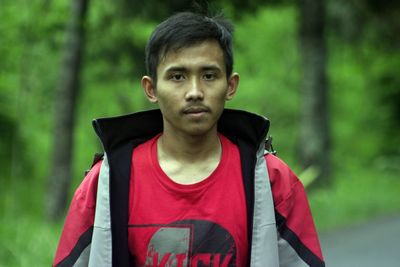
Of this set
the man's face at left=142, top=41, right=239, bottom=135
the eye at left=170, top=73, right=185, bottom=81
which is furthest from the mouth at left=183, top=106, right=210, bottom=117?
the eye at left=170, top=73, right=185, bottom=81

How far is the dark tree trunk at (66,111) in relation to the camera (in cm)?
1191

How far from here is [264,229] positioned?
9.18ft

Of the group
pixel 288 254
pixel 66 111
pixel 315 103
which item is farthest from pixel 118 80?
pixel 288 254

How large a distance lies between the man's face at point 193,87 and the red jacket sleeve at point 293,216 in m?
0.28

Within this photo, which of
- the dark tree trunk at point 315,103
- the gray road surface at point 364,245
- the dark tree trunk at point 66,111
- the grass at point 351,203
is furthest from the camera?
the dark tree trunk at point 315,103

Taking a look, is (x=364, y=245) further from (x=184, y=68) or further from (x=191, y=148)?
(x=184, y=68)

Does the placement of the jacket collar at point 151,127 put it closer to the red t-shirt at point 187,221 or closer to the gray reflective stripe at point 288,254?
the red t-shirt at point 187,221

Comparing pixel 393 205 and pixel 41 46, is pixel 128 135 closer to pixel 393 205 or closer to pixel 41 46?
pixel 41 46

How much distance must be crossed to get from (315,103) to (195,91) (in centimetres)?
1198

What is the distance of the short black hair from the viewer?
294 centimetres

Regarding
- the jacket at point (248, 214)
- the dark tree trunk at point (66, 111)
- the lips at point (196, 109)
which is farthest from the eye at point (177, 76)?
the dark tree trunk at point (66, 111)

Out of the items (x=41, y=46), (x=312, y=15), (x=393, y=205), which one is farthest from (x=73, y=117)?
(x=393, y=205)

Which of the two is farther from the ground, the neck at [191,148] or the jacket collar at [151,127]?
the jacket collar at [151,127]

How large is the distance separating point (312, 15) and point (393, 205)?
352 centimetres
